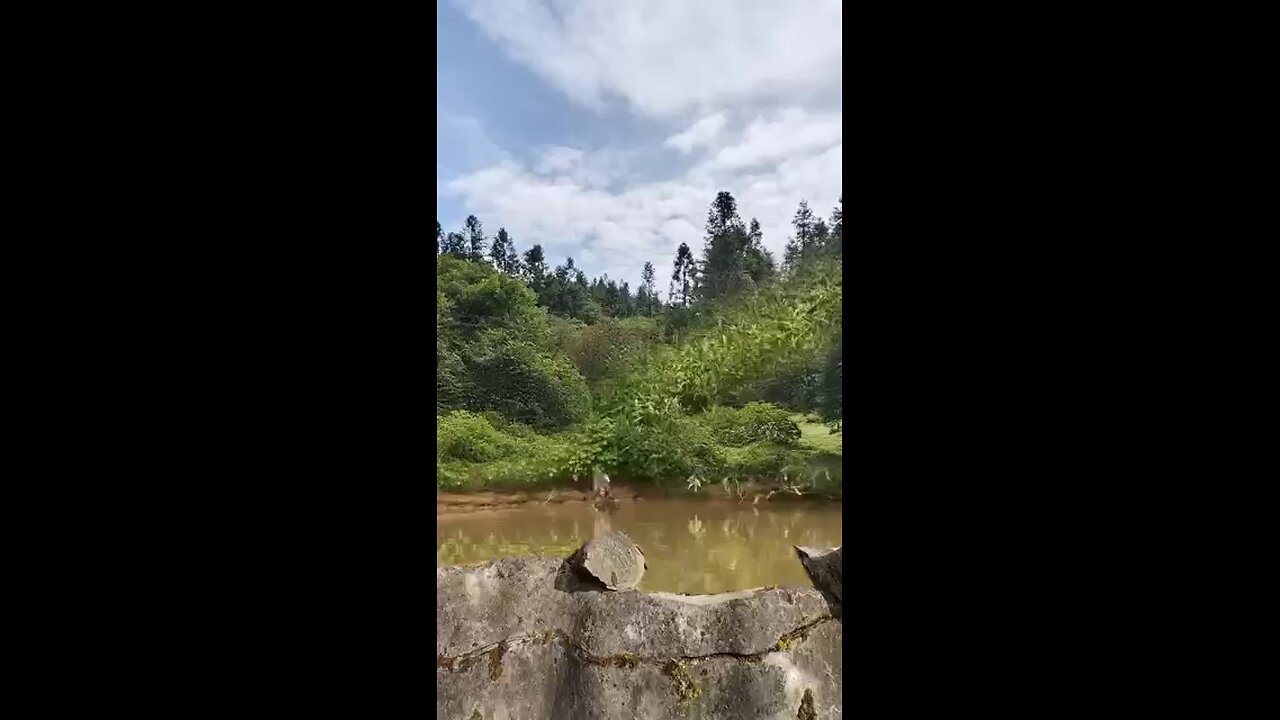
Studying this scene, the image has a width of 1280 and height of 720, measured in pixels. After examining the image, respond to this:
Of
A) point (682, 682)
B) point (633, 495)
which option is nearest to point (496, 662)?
point (682, 682)

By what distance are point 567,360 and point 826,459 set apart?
90.9 inches

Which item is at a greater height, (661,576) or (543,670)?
(543,670)

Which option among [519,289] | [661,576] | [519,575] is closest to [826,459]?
[661,576]

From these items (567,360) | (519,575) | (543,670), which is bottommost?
(543,670)

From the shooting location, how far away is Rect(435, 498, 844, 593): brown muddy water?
358 centimetres

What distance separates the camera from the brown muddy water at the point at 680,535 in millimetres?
3580

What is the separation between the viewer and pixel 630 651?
182 centimetres

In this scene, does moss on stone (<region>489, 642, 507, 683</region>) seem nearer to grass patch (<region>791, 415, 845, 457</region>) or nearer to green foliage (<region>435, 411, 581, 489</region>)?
green foliage (<region>435, 411, 581, 489</region>)

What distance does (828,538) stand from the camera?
4.07 meters

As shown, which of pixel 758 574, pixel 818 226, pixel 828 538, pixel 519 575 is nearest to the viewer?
pixel 519 575

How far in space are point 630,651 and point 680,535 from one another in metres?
2.43

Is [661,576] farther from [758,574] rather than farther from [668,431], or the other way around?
[668,431]

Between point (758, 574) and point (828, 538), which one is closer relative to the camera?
point (758, 574)

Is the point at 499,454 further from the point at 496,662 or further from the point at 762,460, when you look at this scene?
the point at 496,662
